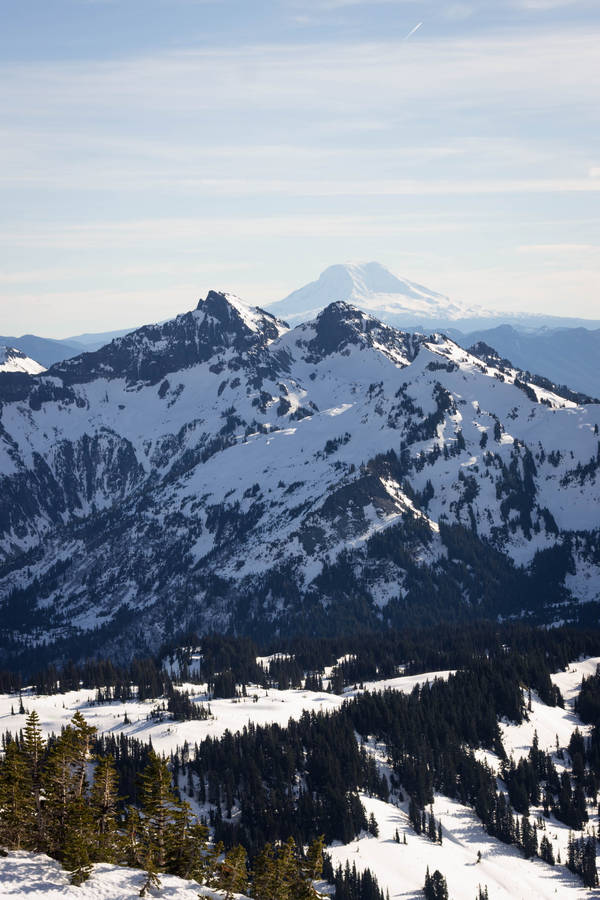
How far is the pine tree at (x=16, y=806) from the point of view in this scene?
90125mm

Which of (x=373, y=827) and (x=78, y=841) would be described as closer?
(x=78, y=841)

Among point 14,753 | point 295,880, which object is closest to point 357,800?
point 295,880

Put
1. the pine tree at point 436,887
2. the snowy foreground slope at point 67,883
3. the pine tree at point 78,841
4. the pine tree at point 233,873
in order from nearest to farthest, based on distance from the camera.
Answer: the snowy foreground slope at point 67,883 → the pine tree at point 78,841 → the pine tree at point 233,873 → the pine tree at point 436,887

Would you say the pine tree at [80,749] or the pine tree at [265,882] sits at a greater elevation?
the pine tree at [80,749]

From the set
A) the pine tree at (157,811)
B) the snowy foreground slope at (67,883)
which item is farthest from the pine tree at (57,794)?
the pine tree at (157,811)

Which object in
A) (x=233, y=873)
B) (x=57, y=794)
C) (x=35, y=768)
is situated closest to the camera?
(x=233, y=873)

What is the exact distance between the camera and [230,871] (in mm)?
95312

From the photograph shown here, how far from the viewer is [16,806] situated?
90.6m

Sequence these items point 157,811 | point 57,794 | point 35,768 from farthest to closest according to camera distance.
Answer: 1. point 35,768
2. point 57,794
3. point 157,811

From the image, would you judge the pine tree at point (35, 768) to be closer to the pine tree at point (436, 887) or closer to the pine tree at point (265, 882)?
the pine tree at point (265, 882)

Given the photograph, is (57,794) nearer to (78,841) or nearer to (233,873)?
(78,841)

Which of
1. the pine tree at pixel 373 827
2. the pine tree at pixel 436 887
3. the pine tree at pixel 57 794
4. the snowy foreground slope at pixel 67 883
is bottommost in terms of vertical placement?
the pine tree at pixel 436 887

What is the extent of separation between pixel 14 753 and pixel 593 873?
122824 mm

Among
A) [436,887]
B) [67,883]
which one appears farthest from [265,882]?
[436,887]
